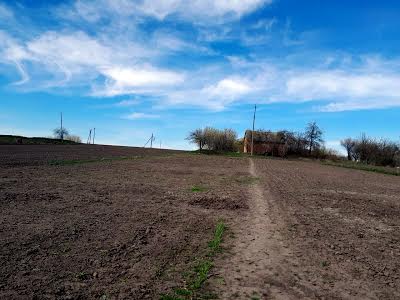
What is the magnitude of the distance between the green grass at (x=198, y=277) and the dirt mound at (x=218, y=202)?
140 inches

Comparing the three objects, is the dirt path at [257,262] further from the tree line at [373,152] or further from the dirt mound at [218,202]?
the tree line at [373,152]

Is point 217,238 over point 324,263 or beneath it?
over

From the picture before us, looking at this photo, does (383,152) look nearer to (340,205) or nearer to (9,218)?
(340,205)

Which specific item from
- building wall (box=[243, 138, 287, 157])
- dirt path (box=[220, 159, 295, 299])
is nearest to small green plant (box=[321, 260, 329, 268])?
dirt path (box=[220, 159, 295, 299])

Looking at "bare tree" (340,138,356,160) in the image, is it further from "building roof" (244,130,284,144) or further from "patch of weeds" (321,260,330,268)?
"patch of weeds" (321,260,330,268)

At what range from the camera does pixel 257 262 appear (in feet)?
20.6

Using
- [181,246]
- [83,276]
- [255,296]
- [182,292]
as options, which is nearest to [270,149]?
[181,246]

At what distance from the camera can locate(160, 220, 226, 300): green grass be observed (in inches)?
188

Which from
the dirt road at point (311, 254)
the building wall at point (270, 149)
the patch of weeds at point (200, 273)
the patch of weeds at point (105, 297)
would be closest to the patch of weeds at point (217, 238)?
the dirt road at point (311, 254)

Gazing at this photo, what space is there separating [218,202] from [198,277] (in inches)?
247

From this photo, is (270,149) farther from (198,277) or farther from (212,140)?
(198,277)

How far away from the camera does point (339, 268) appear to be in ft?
20.6

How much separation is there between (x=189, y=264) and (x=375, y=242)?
439 centimetres

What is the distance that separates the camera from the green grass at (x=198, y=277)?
477 cm
